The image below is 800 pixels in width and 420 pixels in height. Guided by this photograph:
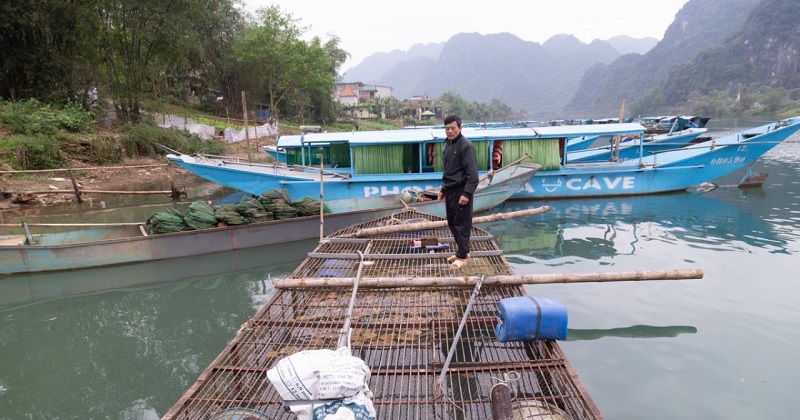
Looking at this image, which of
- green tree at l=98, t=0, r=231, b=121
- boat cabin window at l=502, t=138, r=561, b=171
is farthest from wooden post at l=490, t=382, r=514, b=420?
green tree at l=98, t=0, r=231, b=121

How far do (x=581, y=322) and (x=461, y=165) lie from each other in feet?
8.80

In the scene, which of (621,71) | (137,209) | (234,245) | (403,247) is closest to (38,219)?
(137,209)

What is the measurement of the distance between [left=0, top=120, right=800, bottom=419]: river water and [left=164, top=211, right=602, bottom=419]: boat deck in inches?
44.7

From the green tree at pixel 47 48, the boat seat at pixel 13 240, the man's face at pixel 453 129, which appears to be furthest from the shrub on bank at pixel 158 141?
the man's face at pixel 453 129

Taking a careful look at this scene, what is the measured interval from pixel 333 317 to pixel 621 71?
120 metres

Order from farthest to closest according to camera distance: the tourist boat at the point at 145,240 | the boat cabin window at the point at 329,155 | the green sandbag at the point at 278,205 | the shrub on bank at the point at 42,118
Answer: the shrub on bank at the point at 42,118
the boat cabin window at the point at 329,155
the green sandbag at the point at 278,205
the tourist boat at the point at 145,240

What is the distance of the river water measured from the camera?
13.9 feet

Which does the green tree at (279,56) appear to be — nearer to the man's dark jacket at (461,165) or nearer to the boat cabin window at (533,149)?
the boat cabin window at (533,149)

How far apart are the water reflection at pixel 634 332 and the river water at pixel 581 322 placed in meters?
0.02

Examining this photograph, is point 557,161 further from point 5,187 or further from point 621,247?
point 5,187

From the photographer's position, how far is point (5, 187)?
1276 centimetres

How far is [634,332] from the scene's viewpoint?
17.5 ft

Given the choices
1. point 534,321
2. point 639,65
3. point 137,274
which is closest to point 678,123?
point 534,321

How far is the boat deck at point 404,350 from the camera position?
302 cm
